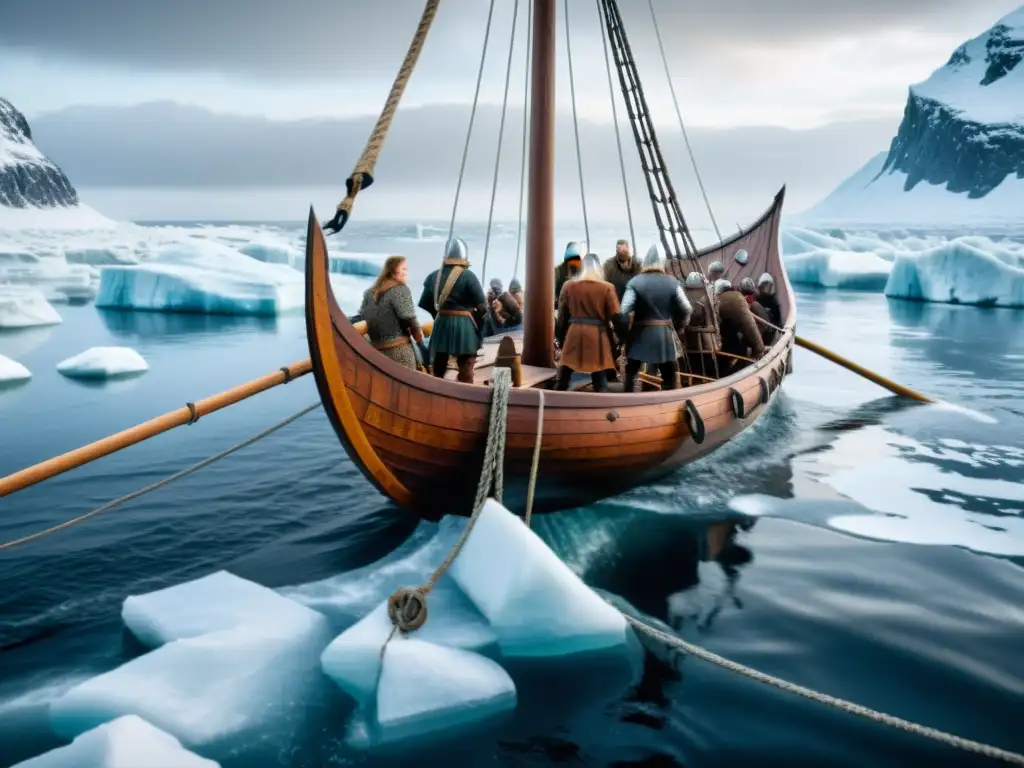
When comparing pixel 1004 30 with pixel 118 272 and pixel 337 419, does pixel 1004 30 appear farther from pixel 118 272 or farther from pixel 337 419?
pixel 337 419

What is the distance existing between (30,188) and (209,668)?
84369 mm

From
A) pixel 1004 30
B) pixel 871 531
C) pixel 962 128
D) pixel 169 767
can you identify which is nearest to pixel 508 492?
pixel 169 767

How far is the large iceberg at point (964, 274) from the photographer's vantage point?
859 inches

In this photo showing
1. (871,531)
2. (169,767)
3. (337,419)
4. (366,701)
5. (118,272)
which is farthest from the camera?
Answer: (118,272)

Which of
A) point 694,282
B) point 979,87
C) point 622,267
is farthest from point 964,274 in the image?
point 979,87

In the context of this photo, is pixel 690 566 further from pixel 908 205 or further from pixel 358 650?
pixel 908 205

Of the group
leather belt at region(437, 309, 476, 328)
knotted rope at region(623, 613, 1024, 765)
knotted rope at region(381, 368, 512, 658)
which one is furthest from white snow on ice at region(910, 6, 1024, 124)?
knotted rope at region(623, 613, 1024, 765)

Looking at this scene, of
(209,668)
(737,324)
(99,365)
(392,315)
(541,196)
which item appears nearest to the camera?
(209,668)

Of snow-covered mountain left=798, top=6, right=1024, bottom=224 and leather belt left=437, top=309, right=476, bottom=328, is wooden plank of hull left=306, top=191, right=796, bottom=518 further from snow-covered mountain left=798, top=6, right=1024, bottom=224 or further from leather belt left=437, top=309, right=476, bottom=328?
snow-covered mountain left=798, top=6, right=1024, bottom=224

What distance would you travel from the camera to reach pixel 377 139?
413cm

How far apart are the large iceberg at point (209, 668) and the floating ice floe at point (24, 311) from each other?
18276 millimetres

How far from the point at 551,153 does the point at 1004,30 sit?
115214 mm

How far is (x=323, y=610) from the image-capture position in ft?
14.1

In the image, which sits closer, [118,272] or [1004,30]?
[118,272]
